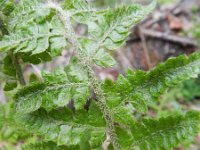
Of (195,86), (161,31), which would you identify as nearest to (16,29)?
(195,86)

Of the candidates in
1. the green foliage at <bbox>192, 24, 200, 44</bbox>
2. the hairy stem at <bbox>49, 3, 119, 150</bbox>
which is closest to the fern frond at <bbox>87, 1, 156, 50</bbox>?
the hairy stem at <bbox>49, 3, 119, 150</bbox>

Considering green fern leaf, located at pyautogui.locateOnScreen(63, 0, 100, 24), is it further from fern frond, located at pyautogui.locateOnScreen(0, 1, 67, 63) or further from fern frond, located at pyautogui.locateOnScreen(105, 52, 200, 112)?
fern frond, located at pyautogui.locateOnScreen(105, 52, 200, 112)

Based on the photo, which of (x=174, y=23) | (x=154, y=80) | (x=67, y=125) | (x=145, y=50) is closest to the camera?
(x=154, y=80)

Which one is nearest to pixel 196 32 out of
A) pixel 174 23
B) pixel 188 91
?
pixel 174 23

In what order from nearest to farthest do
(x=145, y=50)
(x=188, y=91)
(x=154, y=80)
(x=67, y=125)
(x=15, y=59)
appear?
(x=154, y=80) → (x=67, y=125) → (x=15, y=59) → (x=188, y=91) → (x=145, y=50)

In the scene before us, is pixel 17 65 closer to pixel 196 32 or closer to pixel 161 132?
pixel 161 132

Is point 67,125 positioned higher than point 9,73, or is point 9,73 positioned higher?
point 9,73
